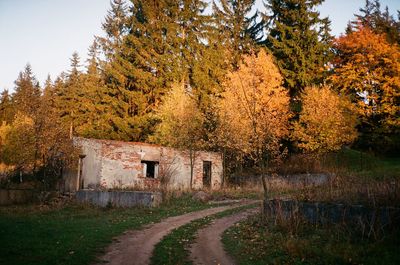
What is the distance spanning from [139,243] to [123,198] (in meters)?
7.90

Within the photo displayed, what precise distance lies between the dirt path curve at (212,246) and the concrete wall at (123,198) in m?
4.56

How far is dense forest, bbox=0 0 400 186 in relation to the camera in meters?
23.3

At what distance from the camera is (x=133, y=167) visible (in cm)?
2119

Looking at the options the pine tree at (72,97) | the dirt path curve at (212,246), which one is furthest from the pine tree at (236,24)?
the dirt path curve at (212,246)

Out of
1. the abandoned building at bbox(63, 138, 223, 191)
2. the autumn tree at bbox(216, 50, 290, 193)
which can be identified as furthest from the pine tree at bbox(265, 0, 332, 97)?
the abandoned building at bbox(63, 138, 223, 191)

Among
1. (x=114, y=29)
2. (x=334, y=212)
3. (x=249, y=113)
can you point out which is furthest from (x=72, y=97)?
(x=334, y=212)

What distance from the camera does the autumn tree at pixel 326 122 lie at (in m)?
23.1

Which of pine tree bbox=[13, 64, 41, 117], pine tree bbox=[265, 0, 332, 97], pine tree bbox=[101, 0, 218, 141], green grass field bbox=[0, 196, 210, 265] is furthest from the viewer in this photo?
pine tree bbox=[13, 64, 41, 117]

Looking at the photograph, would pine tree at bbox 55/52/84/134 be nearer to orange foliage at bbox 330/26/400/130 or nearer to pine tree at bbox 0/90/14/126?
pine tree at bbox 0/90/14/126

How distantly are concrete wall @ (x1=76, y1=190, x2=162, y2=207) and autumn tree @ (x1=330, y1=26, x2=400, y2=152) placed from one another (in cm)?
1780

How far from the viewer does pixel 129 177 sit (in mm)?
20891

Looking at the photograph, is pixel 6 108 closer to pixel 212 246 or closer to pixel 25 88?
pixel 25 88

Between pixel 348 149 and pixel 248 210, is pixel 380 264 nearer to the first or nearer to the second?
pixel 248 210

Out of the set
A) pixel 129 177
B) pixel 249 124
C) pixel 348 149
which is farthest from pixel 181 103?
pixel 348 149
